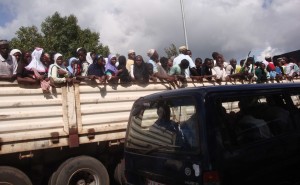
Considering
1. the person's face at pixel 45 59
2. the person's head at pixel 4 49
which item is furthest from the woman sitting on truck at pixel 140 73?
the person's head at pixel 4 49

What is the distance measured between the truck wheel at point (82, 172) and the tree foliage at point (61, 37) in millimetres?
19304

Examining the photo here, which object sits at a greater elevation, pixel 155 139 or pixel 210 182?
pixel 155 139

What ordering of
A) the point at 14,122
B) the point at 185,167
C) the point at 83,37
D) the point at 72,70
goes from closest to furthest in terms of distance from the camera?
the point at 185,167 → the point at 14,122 → the point at 72,70 → the point at 83,37

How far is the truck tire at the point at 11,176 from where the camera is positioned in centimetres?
435

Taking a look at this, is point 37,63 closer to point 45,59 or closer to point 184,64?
point 45,59

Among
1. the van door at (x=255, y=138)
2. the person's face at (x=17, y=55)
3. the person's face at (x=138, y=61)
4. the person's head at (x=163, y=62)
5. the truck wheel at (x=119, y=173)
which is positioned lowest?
the truck wheel at (x=119, y=173)

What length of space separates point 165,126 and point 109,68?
3704 millimetres

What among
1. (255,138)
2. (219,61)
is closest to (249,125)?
(255,138)

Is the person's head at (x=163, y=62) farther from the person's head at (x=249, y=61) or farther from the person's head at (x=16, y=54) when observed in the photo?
the person's head at (x=16, y=54)

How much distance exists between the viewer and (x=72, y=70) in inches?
280

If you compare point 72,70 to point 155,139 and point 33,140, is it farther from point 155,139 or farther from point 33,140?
point 155,139

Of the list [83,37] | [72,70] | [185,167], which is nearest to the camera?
[185,167]

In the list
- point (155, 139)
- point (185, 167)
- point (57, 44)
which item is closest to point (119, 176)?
point (155, 139)

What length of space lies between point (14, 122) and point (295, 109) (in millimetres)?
3487
